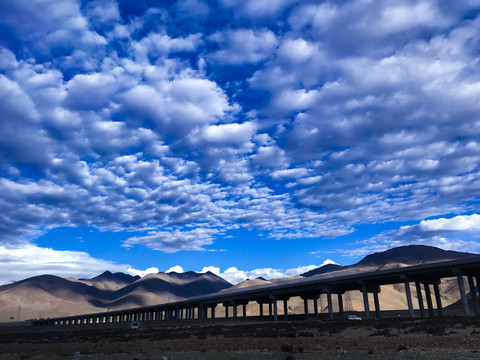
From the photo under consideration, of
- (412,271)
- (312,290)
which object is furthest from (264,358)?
(312,290)

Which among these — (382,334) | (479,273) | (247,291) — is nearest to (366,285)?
(479,273)

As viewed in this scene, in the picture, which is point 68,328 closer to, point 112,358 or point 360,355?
point 112,358

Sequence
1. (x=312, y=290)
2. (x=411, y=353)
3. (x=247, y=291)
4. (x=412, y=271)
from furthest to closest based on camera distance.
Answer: (x=247, y=291) → (x=312, y=290) → (x=412, y=271) → (x=411, y=353)

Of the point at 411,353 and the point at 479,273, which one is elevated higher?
the point at 479,273

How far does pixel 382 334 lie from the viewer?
34.9 m

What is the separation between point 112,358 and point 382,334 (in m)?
23.0

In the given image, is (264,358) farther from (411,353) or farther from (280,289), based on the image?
(280,289)

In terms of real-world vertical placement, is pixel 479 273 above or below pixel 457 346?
above

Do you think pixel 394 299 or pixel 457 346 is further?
pixel 394 299

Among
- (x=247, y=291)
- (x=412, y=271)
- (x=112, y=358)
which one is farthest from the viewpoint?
(x=247, y=291)

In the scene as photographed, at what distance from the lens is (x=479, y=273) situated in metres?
65.6

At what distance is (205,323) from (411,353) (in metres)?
76.7

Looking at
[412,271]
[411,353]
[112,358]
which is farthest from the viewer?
[412,271]

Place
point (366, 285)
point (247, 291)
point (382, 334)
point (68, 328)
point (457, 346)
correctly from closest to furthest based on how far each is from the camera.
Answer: point (457, 346)
point (382, 334)
point (366, 285)
point (247, 291)
point (68, 328)
